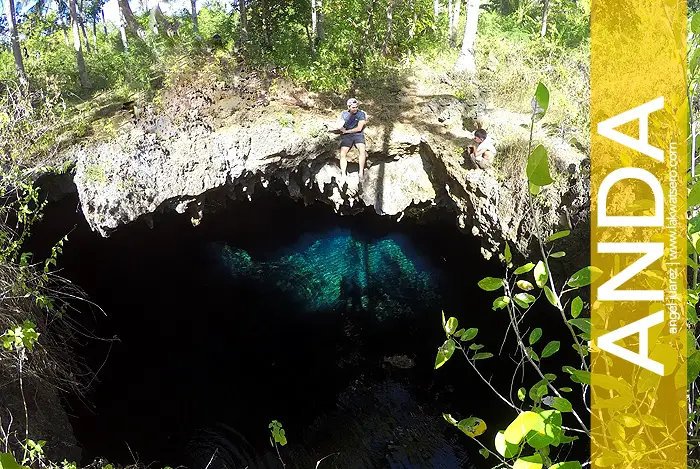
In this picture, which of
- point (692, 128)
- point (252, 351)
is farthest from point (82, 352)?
point (692, 128)

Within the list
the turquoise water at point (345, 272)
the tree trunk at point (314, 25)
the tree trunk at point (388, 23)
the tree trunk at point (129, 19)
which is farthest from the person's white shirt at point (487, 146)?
the tree trunk at point (129, 19)

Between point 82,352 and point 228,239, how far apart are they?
4.52 metres

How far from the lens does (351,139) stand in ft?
26.9

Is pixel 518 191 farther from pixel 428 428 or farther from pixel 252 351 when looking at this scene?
pixel 252 351

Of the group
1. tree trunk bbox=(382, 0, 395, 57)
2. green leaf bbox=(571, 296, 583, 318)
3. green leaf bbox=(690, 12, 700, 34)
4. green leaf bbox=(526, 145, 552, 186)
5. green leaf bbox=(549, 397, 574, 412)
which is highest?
tree trunk bbox=(382, 0, 395, 57)

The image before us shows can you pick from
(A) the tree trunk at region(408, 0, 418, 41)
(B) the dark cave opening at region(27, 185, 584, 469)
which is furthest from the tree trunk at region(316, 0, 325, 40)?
(B) the dark cave opening at region(27, 185, 584, 469)

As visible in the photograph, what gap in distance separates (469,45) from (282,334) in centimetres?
699

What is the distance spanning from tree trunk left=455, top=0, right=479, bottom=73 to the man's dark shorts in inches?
127

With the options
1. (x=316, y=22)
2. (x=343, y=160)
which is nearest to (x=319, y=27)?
(x=316, y=22)

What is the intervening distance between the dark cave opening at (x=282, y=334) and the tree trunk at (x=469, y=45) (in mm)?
3356

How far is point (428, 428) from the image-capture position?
6254 millimetres

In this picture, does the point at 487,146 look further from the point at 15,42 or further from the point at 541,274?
the point at 15,42

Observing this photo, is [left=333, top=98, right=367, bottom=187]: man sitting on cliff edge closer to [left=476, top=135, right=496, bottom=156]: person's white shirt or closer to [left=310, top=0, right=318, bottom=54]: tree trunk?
[left=476, top=135, right=496, bottom=156]: person's white shirt

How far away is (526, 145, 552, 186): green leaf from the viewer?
0.91 metres
